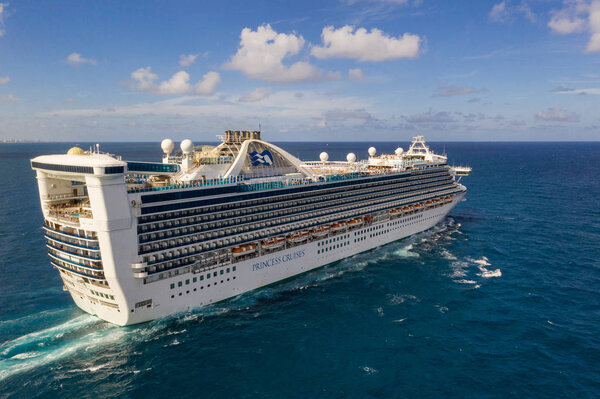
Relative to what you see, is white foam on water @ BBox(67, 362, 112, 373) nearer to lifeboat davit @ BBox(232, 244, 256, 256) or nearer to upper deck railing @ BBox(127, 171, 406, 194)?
upper deck railing @ BBox(127, 171, 406, 194)

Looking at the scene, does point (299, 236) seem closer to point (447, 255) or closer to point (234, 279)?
point (234, 279)

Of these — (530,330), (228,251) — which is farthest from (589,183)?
(228,251)

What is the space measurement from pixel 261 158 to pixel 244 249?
17990 millimetres

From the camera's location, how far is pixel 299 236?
55125 millimetres

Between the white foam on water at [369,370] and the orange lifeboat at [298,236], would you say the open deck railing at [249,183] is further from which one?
the white foam on water at [369,370]

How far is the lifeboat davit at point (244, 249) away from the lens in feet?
156

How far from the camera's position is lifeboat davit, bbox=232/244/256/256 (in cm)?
4755

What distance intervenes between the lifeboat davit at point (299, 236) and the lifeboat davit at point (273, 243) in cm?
173

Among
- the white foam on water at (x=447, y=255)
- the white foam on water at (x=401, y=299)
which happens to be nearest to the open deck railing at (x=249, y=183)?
the white foam on water at (x=447, y=255)

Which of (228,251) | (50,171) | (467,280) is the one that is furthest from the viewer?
(467,280)

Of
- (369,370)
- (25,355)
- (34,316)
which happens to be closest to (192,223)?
(25,355)

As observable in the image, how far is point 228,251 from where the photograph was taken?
46.9m

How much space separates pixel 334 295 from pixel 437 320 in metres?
13.7

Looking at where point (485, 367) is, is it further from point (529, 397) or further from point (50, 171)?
point (50, 171)
